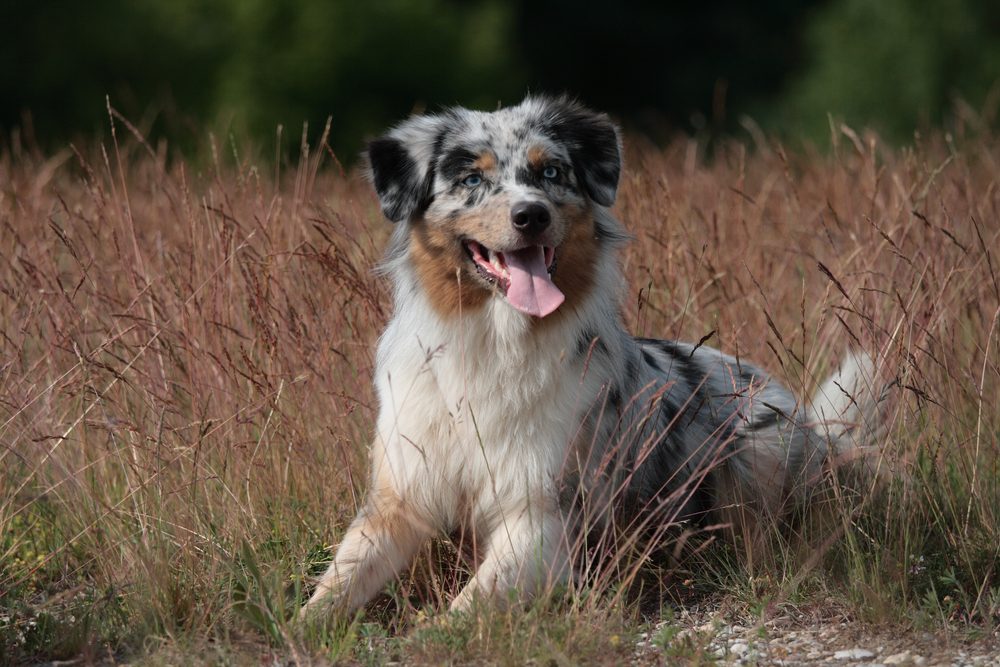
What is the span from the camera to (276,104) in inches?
961

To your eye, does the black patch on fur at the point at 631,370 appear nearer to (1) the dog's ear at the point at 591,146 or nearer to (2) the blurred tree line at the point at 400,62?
(1) the dog's ear at the point at 591,146

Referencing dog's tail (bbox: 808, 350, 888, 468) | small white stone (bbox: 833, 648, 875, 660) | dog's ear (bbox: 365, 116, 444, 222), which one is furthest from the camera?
dog's ear (bbox: 365, 116, 444, 222)

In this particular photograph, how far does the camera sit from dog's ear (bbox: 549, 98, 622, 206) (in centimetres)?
421

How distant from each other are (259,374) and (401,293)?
2.19ft

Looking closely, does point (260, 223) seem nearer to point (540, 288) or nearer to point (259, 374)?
point (259, 374)

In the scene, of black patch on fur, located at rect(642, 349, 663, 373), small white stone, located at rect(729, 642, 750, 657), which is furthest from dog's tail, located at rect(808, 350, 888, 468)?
small white stone, located at rect(729, 642, 750, 657)

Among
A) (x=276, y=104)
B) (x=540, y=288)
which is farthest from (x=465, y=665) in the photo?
(x=276, y=104)

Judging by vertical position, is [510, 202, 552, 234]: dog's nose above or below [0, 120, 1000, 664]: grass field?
A: above

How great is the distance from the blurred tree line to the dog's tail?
614 inches

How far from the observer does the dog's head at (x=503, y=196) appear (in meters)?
3.86

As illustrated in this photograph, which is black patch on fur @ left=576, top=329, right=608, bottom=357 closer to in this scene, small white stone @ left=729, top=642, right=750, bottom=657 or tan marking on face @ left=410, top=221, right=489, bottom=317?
tan marking on face @ left=410, top=221, right=489, bottom=317

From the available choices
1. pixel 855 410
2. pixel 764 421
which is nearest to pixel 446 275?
pixel 764 421

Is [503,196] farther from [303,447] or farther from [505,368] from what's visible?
[303,447]

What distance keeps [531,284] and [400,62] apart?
2260 centimetres
